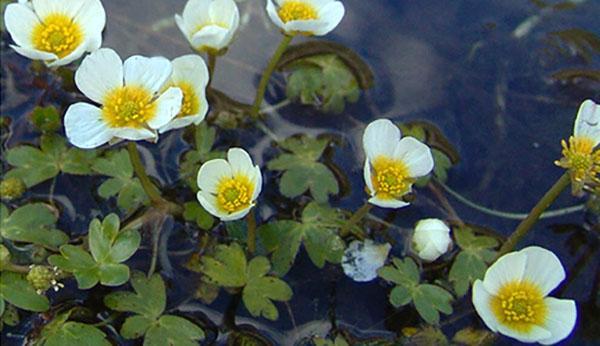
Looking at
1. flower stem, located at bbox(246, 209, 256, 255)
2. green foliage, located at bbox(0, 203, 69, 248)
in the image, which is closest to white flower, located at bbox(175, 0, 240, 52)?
flower stem, located at bbox(246, 209, 256, 255)

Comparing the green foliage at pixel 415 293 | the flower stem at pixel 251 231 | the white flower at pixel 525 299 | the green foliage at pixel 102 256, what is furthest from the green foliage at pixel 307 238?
the white flower at pixel 525 299

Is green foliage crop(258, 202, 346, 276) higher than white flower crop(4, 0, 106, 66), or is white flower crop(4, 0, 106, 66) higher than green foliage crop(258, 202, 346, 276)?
white flower crop(4, 0, 106, 66)

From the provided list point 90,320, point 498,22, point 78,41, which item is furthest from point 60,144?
point 498,22

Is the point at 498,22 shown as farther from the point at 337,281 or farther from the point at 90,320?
the point at 90,320

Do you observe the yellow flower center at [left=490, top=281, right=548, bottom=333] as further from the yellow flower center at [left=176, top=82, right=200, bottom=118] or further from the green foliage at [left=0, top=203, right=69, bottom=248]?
the green foliage at [left=0, top=203, right=69, bottom=248]

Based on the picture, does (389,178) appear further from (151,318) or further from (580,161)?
(151,318)

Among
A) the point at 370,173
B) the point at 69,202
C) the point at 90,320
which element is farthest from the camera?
the point at 69,202

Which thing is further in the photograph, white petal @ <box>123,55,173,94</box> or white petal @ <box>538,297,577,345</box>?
white petal @ <box>123,55,173,94</box>
